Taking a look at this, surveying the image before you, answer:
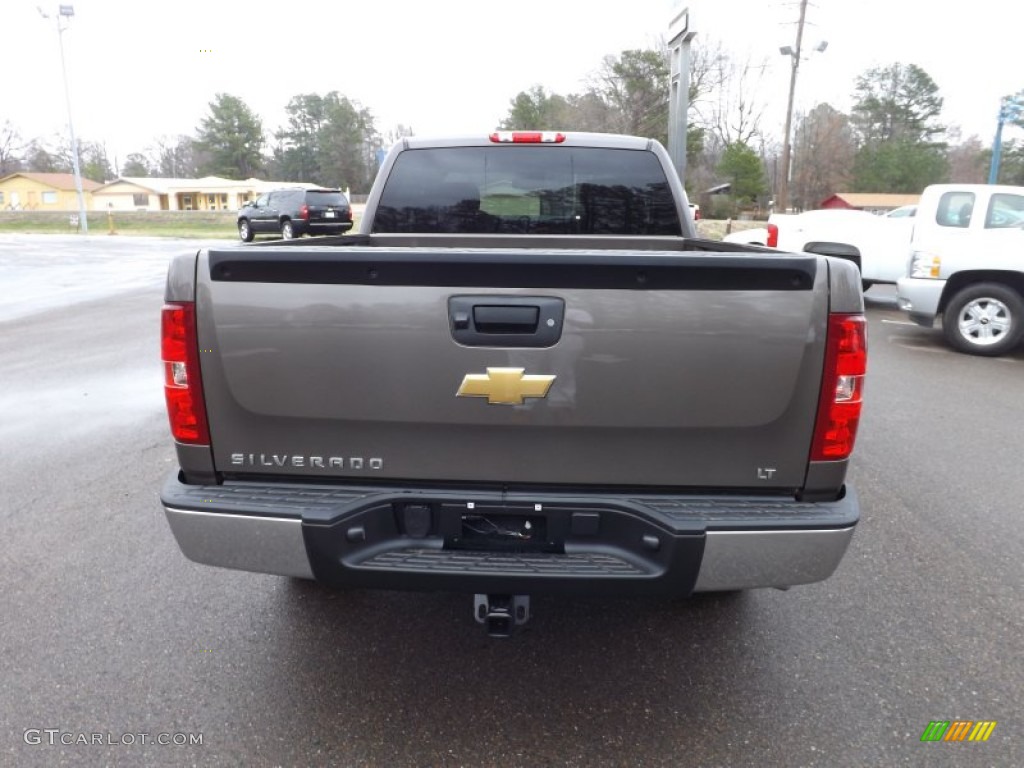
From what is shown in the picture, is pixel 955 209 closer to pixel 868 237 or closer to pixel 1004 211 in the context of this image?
pixel 1004 211

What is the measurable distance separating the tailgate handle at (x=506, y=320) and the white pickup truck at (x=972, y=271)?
840 cm

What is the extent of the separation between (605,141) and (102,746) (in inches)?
147

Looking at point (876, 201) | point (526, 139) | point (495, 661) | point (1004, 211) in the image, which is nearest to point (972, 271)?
point (1004, 211)

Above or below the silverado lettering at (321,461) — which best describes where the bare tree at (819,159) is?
above

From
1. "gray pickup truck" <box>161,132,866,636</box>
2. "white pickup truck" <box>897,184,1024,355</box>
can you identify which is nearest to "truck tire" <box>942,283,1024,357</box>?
"white pickup truck" <box>897,184,1024,355</box>

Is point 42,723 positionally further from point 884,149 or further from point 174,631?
point 884,149

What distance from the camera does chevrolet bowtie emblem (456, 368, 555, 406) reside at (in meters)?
2.23

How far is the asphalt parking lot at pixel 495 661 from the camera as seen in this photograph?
8.00ft

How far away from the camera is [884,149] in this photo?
59.9 m

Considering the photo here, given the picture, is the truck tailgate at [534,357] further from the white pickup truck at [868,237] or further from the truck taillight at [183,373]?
the white pickup truck at [868,237]

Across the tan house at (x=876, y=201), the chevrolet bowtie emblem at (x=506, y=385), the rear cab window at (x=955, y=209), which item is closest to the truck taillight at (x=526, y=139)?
the chevrolet bowtie emblem at (x=506, y=385)

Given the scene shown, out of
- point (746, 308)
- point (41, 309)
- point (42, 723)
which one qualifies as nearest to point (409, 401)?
point (746, 308)

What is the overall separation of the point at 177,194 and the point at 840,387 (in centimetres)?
9458

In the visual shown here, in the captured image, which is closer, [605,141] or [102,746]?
[102,746]
